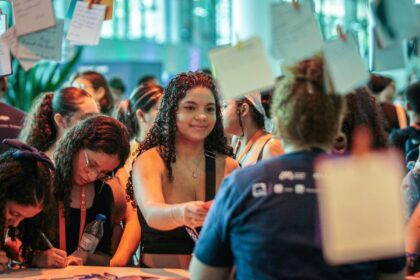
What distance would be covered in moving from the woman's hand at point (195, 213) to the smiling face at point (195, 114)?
19.2 inches

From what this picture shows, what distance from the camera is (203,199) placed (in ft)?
9.27

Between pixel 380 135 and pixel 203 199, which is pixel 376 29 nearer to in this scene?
pixel 380 135

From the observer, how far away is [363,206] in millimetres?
1613

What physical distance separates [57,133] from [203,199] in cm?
127

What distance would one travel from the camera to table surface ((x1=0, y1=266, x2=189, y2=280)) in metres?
2.68

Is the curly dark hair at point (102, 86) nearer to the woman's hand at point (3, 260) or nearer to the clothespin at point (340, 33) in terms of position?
the woman's hand at point (3, 260)

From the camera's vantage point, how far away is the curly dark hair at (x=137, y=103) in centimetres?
395

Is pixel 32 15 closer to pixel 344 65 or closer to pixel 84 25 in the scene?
pixel 84 25

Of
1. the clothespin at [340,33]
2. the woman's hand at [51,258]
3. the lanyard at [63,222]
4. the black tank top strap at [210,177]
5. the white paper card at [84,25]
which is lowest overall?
the woman's hand at [51,258]

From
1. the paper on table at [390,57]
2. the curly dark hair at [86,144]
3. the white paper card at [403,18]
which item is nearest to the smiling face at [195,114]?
the curly dark hair at [86,144]

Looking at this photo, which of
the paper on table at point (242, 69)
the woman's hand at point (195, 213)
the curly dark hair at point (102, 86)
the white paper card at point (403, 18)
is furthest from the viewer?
the curly dark hair at point (102, 86)

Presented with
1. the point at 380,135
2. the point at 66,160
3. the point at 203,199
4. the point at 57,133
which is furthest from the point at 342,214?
the point at 57,133

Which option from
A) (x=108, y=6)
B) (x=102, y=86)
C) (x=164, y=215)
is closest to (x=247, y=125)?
(x=108, y=6)

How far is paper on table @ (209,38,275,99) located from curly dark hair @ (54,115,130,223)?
1148mm
